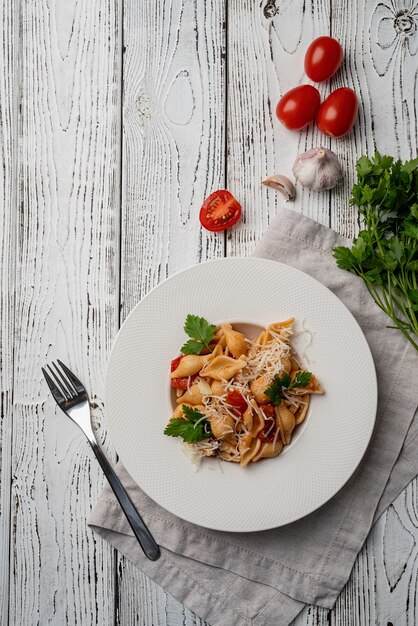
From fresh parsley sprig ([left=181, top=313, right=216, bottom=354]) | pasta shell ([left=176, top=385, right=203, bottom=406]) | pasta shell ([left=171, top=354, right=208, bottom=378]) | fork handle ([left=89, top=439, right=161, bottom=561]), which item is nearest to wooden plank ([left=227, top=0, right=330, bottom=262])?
fresh parsley sprig ([left=181, top=313, right=216, bottom=354])

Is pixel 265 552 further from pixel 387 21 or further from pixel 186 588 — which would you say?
pixel 387 21

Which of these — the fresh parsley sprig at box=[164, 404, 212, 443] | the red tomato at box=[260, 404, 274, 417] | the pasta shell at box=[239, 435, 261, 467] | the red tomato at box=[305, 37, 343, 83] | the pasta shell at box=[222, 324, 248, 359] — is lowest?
the pasta shell at box=[239, 435, 261, 467]

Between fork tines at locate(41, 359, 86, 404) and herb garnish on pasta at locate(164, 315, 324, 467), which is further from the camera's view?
fork tines at locate(41, 359, 86, 404)

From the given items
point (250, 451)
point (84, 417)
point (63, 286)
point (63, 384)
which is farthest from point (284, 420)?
point (63, 286)

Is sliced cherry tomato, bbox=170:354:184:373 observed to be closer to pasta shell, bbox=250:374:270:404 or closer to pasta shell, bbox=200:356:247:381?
pasta shell, bbox=200:356:247:381

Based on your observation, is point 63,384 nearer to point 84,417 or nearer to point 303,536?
point 84,417

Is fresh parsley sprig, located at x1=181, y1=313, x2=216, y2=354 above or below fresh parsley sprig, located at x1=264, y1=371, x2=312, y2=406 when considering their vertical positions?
above

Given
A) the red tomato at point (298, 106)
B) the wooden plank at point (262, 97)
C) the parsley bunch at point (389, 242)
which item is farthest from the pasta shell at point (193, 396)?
the red tomato at point (298, 106)
